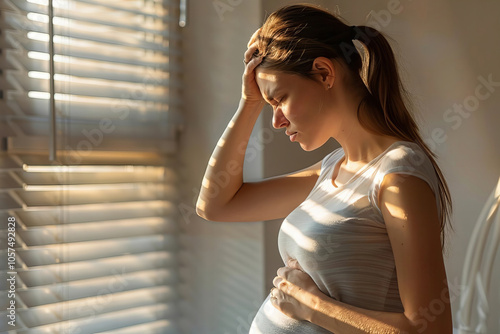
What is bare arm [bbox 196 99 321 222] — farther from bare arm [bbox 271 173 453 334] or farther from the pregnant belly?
bare arm [bbox 271 173 453 334]

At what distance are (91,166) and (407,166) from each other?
3.47ft

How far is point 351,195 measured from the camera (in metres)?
1.01

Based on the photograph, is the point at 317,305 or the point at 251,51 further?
the point at 251,51

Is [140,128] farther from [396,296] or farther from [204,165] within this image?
[396,296]

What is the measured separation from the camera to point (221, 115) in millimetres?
1877

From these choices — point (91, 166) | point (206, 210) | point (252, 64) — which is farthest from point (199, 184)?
point (252, 64)

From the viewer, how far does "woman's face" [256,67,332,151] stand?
1045mm

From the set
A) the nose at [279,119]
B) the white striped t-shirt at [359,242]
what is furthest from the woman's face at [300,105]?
the white striped t-shirt at [359,242]

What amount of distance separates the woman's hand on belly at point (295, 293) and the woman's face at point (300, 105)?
0.85ft

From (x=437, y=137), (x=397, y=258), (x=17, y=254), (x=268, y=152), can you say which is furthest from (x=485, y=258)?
(x=17, y=254)

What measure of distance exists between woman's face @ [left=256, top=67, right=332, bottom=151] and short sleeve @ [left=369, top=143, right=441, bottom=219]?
0.51 feet

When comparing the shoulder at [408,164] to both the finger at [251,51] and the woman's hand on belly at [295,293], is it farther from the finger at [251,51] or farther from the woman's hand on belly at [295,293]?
the finger at [251,51]

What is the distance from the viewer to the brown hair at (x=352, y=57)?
3.41 ft

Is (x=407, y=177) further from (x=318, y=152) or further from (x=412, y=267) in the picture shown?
(x=318, y=152)
